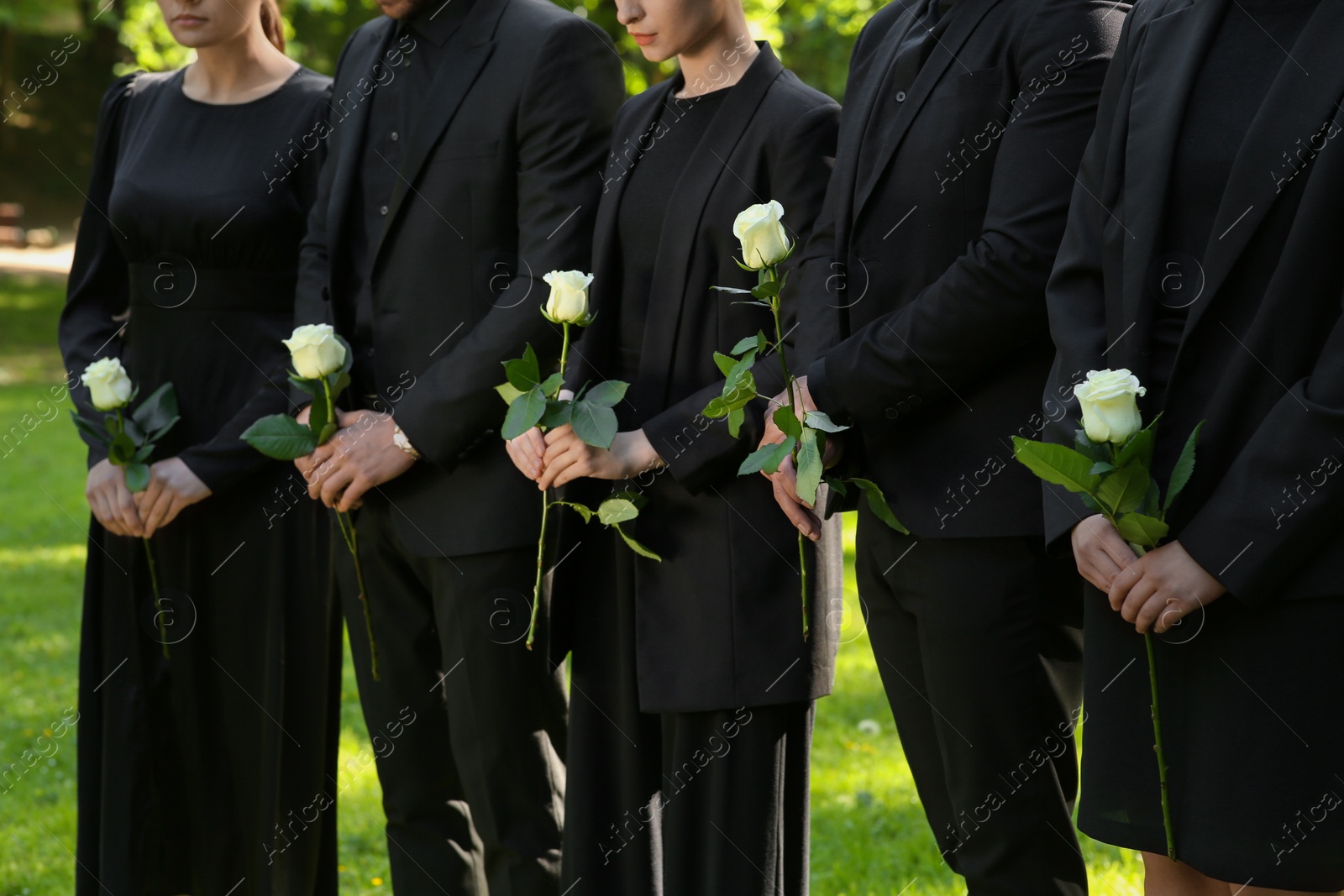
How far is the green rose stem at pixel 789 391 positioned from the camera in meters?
2.88

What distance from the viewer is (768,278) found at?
288 cm

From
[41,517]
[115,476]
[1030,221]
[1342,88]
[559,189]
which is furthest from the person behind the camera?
[41,517]

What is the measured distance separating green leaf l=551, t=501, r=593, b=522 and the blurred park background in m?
1.75

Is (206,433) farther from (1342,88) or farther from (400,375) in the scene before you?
(1342,88)

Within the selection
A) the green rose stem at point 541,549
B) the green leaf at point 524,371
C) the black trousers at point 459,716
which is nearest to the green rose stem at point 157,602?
the black trousers at point 459,716

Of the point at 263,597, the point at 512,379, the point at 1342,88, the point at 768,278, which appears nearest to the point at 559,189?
the point at 512,379

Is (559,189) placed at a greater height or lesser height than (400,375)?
greater

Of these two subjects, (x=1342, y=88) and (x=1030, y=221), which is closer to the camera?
(x=1342, y=88)

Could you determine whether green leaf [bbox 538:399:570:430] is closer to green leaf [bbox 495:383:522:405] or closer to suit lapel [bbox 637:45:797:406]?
green leaf [bbox 495:383:522:405]

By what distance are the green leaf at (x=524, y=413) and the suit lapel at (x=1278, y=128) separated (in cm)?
139

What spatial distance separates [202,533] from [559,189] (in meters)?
1.54

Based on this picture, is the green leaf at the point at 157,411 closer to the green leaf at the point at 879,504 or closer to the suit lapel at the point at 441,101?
the suit lapel at the point at 441,101

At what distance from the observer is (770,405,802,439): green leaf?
114 inches

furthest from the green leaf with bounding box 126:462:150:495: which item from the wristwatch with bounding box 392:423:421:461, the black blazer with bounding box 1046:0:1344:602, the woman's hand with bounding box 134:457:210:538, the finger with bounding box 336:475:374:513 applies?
the black blazer with bounding box 1046:0:1344:602
